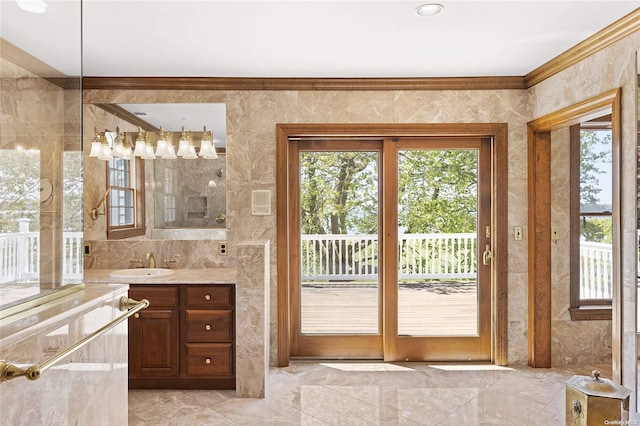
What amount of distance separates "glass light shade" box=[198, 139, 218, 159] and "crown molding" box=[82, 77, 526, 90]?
478 mm

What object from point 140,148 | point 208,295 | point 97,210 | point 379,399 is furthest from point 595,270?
point 97,210

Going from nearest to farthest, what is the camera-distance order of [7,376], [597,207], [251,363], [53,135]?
1. [7,376]
2. [53,135]
3. [251,363]
4. [597,207]

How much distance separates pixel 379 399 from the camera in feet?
9.73

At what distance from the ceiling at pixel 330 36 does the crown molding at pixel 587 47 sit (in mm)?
50

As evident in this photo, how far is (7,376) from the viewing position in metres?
1.01

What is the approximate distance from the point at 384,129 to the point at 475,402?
2274 mm

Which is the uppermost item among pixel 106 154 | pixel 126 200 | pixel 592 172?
pixel 106 154

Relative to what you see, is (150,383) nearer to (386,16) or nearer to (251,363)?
(251,363)

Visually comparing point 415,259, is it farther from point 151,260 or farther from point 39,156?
point 39,156

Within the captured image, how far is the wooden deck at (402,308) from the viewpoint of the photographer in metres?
3.75

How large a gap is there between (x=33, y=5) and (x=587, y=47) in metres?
3.17

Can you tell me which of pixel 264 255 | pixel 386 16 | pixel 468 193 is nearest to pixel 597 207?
pixel 468 193

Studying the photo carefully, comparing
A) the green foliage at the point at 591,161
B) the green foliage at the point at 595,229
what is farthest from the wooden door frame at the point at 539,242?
the green foliage at the point at 595,229

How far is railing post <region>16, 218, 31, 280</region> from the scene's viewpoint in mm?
1271
